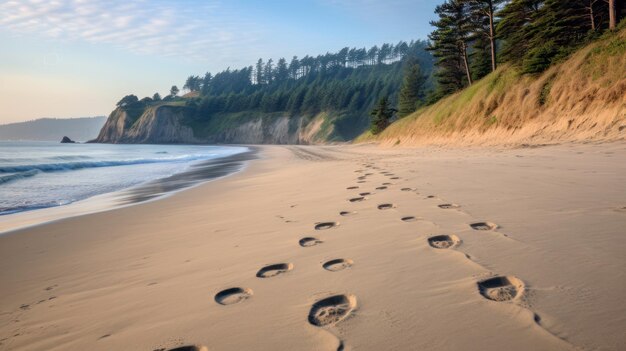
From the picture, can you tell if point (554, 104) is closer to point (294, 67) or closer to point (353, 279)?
point (353, 279)

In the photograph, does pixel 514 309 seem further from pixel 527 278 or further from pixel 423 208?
pixel 423 208

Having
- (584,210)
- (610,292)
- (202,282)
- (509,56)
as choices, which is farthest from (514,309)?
(509,56)

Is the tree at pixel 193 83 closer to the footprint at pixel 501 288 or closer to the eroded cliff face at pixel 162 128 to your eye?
the eroded cliff face at pixel 162 128

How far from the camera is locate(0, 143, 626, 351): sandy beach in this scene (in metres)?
1.58

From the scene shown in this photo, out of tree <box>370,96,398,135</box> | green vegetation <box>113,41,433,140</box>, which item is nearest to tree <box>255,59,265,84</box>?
green vegetation <box>113,41,433,140</box>

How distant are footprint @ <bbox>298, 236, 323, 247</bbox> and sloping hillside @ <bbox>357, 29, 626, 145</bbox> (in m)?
12.6

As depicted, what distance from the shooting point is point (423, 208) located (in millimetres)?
4176

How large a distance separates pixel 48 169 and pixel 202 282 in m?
21.0

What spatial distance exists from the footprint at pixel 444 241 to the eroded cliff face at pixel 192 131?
69.7 metres

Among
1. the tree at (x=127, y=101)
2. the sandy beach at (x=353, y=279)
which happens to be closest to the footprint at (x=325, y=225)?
the sandy beach at (x=353, y=279)

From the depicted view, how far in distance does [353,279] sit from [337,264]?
1.23ft

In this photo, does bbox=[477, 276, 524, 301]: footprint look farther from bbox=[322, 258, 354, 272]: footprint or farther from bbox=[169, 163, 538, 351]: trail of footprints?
bbox=[322, 258, 354, 272]: footprint

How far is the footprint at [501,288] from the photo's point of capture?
1.80 meters

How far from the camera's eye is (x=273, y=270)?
270 centimetres
